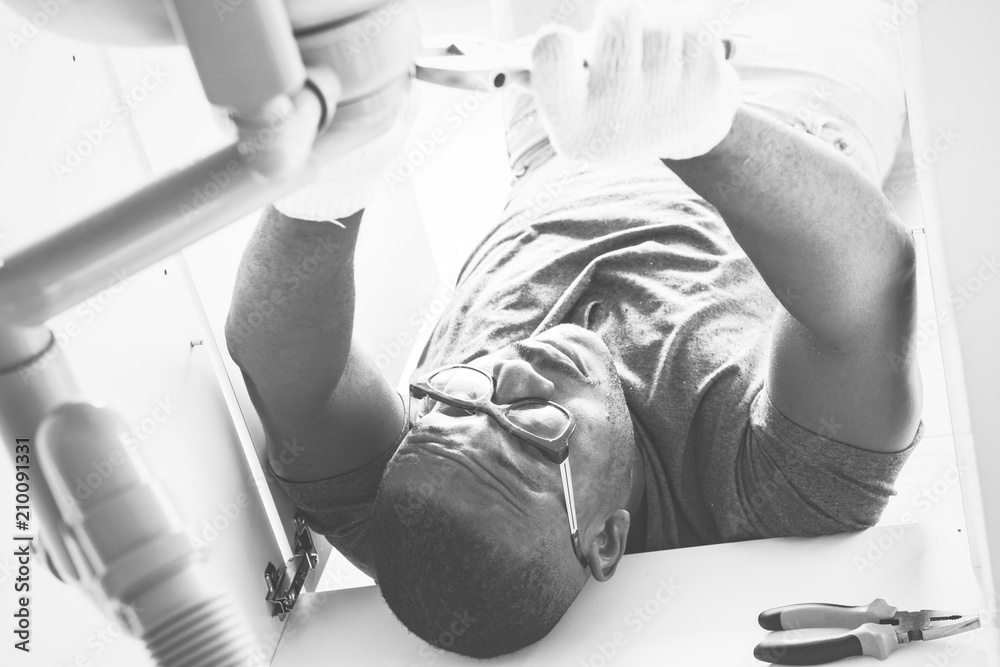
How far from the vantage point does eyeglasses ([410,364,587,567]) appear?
86 centimetres

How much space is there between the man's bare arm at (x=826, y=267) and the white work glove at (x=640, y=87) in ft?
0.23

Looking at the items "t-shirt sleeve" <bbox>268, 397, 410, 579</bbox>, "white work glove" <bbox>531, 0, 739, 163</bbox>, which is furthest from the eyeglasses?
"white work glove" <bbox>531, 0, 739, 163</bbox>

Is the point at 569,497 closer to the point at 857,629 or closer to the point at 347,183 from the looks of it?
the point at 857,629

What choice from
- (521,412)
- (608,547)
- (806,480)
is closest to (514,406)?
(521,412)

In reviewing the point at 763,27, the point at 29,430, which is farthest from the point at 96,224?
the point at 763,27

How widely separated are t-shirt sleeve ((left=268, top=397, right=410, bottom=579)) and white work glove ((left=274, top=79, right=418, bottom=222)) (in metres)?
0.40

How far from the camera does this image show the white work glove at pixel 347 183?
1.59ft

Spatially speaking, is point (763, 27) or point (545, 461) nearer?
point (545, 461)

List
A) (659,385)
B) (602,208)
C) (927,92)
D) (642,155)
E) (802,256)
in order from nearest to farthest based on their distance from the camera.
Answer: (927,92) < (642,155) < (802,256) < (659,385) < (602,208)

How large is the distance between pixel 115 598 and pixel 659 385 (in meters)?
0.74

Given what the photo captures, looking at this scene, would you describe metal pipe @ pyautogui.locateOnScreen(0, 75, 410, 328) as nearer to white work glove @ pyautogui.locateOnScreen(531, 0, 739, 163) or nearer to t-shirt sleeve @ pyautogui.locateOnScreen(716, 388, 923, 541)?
white work glove @ pyautogui.locateOnScreen(531, 0, 739, 163)

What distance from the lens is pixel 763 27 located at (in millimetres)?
1636

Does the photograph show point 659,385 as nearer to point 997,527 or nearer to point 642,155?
point 642,155

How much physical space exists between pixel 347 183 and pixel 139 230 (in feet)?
1.06
